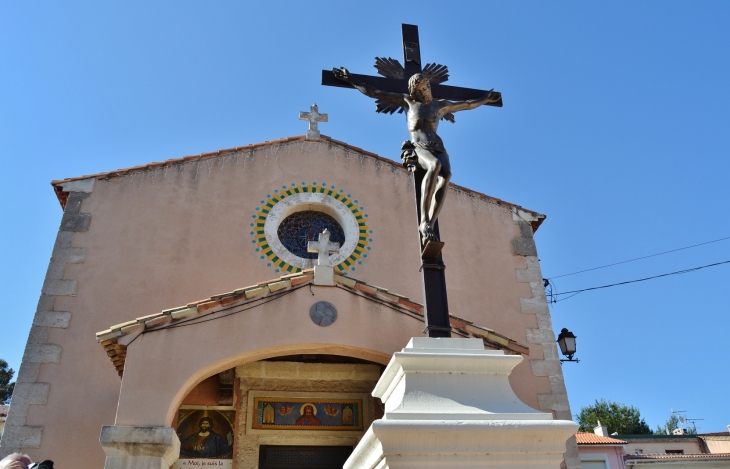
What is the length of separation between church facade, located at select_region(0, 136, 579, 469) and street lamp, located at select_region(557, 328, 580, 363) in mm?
152

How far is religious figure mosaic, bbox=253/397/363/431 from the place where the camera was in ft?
26.7

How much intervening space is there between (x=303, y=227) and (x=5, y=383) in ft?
92.6

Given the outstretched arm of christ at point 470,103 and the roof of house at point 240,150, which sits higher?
the roof of house at point 240,150

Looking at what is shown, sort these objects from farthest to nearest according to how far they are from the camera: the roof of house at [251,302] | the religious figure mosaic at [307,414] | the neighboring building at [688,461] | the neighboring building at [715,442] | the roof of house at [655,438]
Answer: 1. the roof of house at [655,438]
2. the neighboring building at [715,442]
3. the neighboring building at [688,461]
4. the religious figure mosaic at [307,414]
5. the roof of house at [251,302]

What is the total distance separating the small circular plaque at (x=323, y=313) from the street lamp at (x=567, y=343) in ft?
13.6

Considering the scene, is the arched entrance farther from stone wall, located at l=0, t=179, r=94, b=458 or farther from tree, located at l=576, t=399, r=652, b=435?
tree, located at l=576, t=399, r=652, b=435

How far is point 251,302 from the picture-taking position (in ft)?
21.9

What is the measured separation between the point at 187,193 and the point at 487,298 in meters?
4.86

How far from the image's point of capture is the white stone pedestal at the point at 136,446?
5.59 m

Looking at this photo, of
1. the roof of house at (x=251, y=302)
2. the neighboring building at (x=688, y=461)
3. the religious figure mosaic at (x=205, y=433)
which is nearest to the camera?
the roof of house at (x=251, y=302)

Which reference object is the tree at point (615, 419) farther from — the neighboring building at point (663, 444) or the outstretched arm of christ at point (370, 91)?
the outstretched arm of christ at point (370, 91)

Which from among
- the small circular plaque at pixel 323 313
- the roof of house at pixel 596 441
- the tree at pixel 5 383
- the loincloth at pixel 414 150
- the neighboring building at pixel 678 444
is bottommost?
the small circular plaque at pixel 323 313

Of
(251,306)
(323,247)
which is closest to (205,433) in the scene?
(251,306)

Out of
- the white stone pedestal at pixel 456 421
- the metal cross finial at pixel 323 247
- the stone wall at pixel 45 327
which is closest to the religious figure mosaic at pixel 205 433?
the stone wall at pixel 45 327
